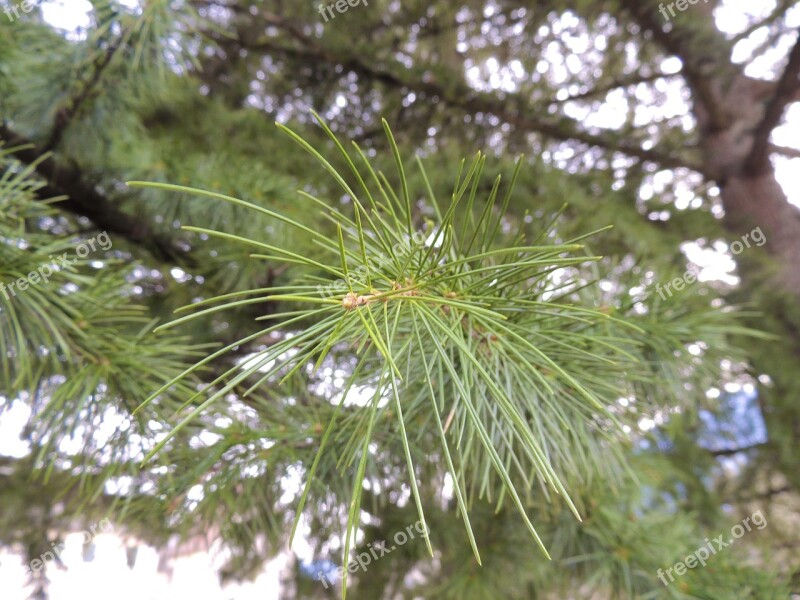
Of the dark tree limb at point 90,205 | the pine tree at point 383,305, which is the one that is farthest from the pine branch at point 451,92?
the dark tree limb at point 90,205

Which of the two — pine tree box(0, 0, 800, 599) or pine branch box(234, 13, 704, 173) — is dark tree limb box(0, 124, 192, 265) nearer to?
pine tree box(0, 0, 800, 599)

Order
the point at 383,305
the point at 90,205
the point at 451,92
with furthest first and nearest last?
1. the point at 451,92
2. the point at 90,205
3. the point at 383,305

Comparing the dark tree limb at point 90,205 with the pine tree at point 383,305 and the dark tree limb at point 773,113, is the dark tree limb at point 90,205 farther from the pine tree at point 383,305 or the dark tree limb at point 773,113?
the dark tree limb at point 773,113

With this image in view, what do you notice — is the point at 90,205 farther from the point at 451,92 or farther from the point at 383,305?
the point at 451,92

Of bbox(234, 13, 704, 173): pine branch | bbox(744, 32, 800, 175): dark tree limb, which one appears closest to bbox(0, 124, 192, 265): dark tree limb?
bbox(234, 13, 704, 173): pine branch

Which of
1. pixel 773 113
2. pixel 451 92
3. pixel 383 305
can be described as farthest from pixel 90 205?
pixel 773 113

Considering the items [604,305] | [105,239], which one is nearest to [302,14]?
[105,239]

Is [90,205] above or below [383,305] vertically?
above

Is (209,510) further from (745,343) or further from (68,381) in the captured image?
(745,343)

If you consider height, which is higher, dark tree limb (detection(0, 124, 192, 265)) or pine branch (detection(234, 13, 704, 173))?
pine branch (detection(234, 13, 704, 173))

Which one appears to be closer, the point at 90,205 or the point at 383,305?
the point at 383,305
